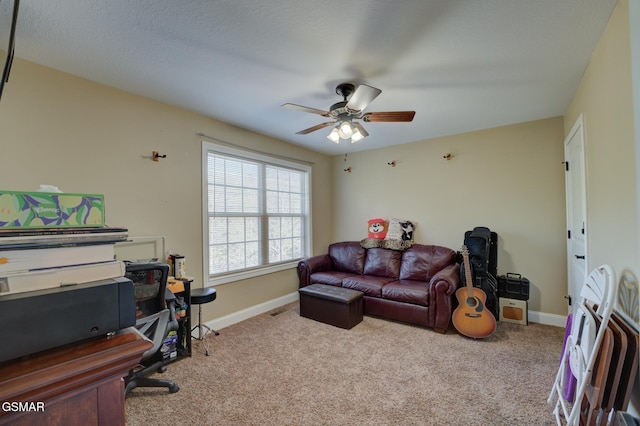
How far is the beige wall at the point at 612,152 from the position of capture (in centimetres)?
142

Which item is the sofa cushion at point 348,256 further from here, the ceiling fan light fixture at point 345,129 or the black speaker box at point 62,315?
the black speaker box at point 62,315

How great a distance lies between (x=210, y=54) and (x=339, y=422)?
267cm

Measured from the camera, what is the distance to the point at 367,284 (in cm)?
365

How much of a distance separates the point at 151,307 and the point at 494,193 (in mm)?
4055

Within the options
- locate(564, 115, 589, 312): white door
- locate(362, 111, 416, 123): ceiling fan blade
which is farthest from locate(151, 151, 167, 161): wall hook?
locate(564, 115, 589, 312): white door

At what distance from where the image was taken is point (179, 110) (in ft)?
9.78

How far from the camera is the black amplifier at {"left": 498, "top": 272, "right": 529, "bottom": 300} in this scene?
328cm

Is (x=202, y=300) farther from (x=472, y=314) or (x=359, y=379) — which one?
(x=472, y=314)

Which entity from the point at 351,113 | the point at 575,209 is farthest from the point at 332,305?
the point at 575,209

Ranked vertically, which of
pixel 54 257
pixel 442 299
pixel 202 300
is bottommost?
pixel 442 299

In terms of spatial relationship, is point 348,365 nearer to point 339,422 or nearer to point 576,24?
point 339,422

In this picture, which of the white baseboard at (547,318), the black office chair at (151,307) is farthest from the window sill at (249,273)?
the white baseboard at (547,318)

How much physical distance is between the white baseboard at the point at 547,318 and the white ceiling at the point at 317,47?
8.02 feet

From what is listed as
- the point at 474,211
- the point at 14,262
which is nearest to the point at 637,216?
the point at 14,262
